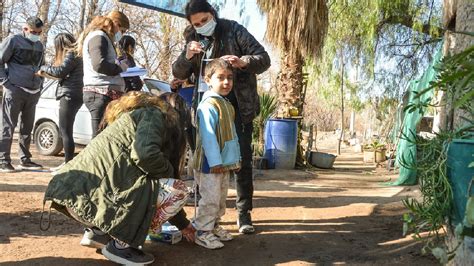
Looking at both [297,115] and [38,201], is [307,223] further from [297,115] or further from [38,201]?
[297,115]

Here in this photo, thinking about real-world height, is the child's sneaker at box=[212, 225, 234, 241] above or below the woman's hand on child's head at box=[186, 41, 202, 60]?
below

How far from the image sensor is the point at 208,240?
130 inches

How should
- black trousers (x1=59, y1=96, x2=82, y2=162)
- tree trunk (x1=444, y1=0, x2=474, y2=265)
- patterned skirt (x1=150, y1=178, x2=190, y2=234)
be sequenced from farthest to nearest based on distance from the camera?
black trousers (x1=59, y1=96, x2=82, y2=162), patterned skirt (x1=150, y1=178, x2=190, y2=234), tree trunk (x1=444, y1=0, x2=474, y2=265)

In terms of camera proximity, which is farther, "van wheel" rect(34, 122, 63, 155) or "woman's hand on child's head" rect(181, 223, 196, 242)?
"van wheel" rect(34, 122, 63, 155)

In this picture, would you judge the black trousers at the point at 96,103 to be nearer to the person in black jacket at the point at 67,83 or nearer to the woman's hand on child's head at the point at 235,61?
the person in black jacket at the point at 67,83

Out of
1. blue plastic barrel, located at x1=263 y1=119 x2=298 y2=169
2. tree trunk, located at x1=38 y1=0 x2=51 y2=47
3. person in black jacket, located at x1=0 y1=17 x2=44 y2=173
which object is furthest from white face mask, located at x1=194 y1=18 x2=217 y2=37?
tree trunk, located at x1=38 y1=0 x2=51 y2=47

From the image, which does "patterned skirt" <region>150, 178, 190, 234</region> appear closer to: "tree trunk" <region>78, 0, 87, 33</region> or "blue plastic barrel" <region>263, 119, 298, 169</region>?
"blue plastic barrel" <region>263, 119, 298, 169</region>

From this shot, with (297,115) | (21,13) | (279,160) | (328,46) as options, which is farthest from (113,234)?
(21,13)

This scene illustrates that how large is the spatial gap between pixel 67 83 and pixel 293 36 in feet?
17.6

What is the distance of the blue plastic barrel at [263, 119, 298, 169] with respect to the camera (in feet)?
29.4

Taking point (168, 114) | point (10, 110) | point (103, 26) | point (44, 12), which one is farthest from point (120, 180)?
point (44, 12)

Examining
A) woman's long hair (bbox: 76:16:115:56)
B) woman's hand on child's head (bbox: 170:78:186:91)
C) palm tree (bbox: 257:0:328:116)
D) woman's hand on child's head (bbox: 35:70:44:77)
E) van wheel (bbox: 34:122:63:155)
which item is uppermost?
palm tree (bbox: 257:0:328:116)

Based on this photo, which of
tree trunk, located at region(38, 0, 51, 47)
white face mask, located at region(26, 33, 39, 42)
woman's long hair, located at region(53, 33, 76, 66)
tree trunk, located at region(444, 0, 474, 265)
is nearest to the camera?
tree trunk, located at region(444, 0, 474, 265)

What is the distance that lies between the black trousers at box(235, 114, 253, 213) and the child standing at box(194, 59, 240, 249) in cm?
21
